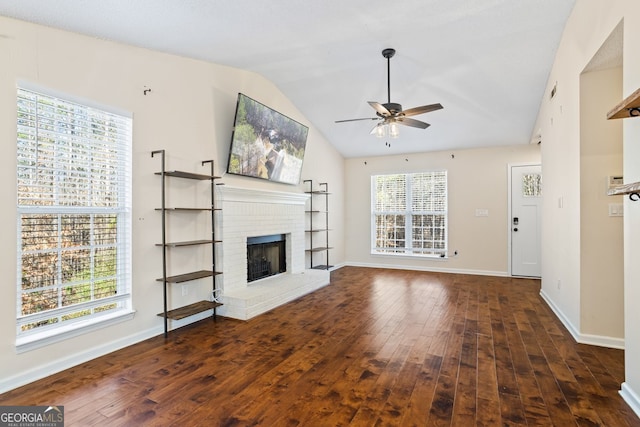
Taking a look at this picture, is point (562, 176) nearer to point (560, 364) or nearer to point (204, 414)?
point (560, 364)

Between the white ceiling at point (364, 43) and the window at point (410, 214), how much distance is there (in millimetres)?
1503

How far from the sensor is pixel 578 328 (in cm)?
305

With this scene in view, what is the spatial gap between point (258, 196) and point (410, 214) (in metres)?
3.73

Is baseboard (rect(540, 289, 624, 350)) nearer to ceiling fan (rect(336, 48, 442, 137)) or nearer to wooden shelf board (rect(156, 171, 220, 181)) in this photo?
ceiling fan (rect(336, 48, 442, 137))

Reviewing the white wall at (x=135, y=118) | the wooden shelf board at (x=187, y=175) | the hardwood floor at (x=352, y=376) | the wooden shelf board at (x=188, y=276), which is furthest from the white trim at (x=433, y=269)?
the wooden shelf board at (x=187, y=175)

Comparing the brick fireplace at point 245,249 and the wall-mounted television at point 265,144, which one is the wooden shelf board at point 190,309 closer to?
the brick fireplace at point 245,249

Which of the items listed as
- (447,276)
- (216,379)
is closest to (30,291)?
(216,379)

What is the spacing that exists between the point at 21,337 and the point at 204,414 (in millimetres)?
1527

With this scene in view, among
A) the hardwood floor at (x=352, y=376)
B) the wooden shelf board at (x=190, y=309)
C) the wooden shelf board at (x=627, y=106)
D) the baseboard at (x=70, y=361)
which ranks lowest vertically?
the hardwood floor at (x=352, y=376)

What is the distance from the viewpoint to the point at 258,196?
454 centimetres

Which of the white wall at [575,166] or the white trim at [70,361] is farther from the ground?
the white wall at [575,166]

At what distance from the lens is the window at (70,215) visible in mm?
2381

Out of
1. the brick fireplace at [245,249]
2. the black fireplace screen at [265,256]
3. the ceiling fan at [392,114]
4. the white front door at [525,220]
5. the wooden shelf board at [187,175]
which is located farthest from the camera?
the white front door at [525,220]

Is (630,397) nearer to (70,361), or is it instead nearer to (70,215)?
(70,361)
